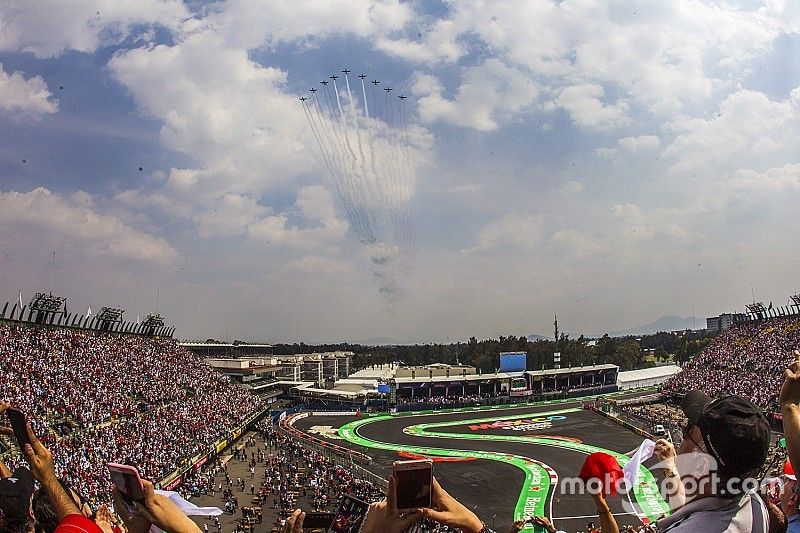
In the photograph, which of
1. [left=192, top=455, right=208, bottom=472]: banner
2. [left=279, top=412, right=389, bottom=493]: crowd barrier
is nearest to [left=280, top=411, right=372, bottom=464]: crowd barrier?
[left=279, top=412, right=389, bottom=493]: crowd barrier

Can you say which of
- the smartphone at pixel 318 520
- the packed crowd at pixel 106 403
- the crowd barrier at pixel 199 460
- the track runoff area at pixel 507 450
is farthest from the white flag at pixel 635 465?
the crowd barrier at pixel 199 460

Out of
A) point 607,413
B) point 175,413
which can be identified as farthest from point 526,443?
point 175,413

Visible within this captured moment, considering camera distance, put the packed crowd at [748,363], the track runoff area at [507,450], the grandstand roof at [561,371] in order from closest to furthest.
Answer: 1. the track runoff area at [507,450]
2. the packed crowd at [748,363]
3. the grandstand roof at [561,371]

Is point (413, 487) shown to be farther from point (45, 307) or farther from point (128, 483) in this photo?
point (45, 307)

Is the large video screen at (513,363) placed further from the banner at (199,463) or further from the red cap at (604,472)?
the red cap at (604,472)

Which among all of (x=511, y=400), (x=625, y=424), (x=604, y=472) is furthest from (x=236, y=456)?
(x=511, y=400)

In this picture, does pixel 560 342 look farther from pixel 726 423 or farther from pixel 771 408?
pixel 726 423

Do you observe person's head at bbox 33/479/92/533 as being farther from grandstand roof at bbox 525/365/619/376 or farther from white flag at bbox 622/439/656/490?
grandstand roof at bbox 525/365/619/376

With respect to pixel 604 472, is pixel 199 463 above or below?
below
